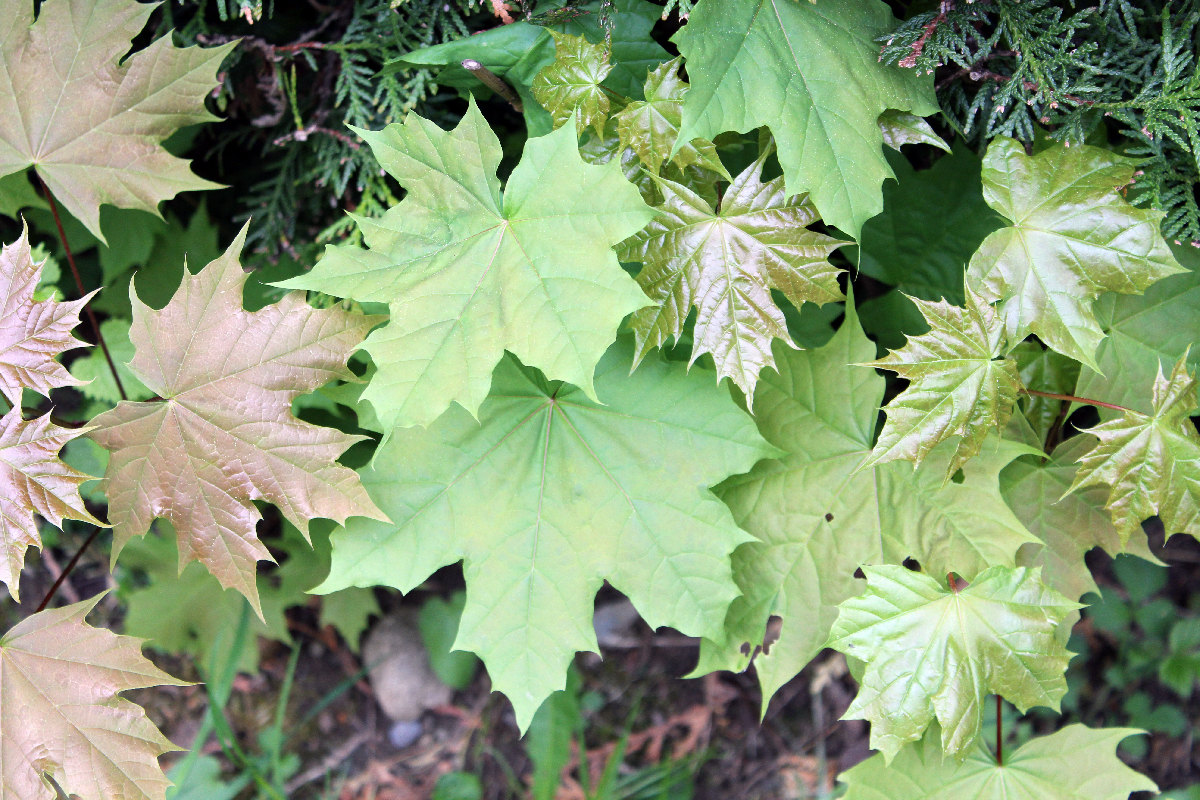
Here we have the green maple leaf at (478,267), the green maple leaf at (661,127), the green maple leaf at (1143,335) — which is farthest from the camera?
the green maple leaf at (1143,335)

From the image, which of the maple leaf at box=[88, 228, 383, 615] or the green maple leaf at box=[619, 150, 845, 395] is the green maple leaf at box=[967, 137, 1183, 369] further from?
the maple leaf at box=[88, 228, 383, 615]

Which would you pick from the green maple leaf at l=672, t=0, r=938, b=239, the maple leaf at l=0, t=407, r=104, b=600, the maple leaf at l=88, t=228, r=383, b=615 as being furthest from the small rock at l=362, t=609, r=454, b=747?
the green maple leaf at l=672, t=0, r=938, b=239

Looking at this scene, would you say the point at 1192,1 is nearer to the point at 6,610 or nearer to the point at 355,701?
the point at 355,701

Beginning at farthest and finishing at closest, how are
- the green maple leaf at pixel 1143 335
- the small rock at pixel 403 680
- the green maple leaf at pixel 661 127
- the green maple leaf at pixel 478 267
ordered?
the small rock at pixel 403 680, the green maple leaf at pixel 1143 335, the green maple leaf at pixel 661 127, the green maple leaf at pixel 478 267

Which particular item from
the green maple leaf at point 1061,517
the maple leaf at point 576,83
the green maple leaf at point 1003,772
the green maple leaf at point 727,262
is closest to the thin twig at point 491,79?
the maple leaf at point 576,83

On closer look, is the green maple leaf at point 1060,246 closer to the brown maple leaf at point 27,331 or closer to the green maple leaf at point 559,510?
the green maple leaf at point 559,510

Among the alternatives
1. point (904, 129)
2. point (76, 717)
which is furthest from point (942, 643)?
point (76, 717)

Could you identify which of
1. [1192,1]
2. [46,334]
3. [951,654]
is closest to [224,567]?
[46,334]
